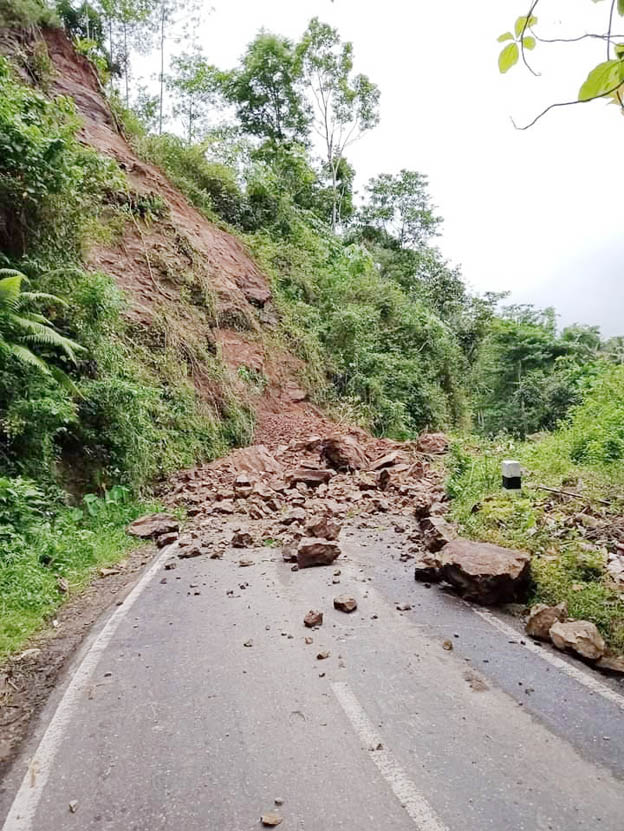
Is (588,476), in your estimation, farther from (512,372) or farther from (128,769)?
(512,372)

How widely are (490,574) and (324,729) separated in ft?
7.01

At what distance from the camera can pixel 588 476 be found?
719 cm

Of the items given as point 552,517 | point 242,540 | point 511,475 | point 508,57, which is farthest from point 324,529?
point 508,57

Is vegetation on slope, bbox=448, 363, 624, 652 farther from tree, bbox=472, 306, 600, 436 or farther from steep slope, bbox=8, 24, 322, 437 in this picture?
tree, bbox=472, 306, 600, 436

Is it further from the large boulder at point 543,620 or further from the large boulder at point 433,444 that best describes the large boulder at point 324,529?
the large boulder at point 433,444

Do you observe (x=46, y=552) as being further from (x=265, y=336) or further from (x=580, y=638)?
(x=265, y=336)

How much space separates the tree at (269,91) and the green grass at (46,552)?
21716mm

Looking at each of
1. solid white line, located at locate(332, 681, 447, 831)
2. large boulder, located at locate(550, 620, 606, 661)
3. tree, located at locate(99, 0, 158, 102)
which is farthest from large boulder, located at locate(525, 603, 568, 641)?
tree, located at locate(99, 0, 158, 102)

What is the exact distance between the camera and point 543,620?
3826mm

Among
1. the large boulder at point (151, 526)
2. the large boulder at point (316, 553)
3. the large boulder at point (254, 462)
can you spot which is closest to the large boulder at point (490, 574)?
the large boulder at point (316, 553)

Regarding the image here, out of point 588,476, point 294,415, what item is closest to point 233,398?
point 294,415

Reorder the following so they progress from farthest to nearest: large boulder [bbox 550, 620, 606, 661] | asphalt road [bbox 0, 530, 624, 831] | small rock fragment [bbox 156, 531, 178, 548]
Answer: small rock fragment [bbox 156, 531, 178, 548] < large boulder [bbox 550, 620, 606, 661] < asphalt road [bbox 0, 530, 624, 831]

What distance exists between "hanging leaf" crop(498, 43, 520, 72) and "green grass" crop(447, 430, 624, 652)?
12.2 ft

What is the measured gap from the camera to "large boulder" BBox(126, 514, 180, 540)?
676 centimetres
